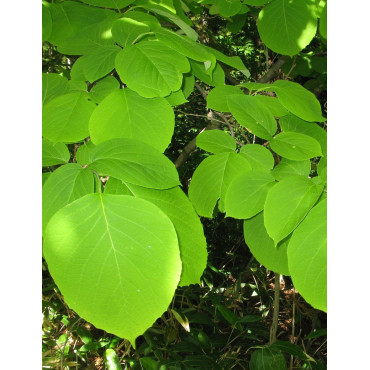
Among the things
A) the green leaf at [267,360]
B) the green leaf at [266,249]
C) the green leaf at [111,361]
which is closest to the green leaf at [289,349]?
the green leaf at [267,360]

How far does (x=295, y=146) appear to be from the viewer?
0.70 meters

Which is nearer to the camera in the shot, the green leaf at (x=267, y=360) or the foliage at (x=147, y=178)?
the foliage at (x=147, y=178)

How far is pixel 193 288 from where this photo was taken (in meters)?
2.24

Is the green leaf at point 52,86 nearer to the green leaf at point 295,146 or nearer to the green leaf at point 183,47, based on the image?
the green leaf at point 183,47

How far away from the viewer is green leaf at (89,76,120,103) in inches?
25.8

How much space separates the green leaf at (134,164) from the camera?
18.9 inches

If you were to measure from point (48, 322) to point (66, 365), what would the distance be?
1.07 feet

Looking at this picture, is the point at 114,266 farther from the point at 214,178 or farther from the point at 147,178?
the point at 214,178

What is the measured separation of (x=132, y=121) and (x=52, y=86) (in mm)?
210

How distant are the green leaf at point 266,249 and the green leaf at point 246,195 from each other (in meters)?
0.08

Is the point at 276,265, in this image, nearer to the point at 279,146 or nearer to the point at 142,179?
the point at 279,146

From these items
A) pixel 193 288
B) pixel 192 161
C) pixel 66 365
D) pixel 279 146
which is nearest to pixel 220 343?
pixel 193 288

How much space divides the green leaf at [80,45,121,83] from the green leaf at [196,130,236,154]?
0.22 m

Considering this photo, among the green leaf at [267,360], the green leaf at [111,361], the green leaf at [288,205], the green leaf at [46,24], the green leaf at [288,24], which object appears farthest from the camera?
the green leaf at [111,361]
